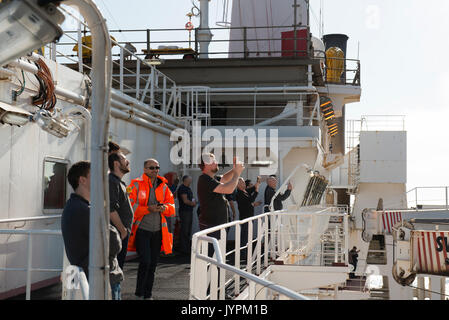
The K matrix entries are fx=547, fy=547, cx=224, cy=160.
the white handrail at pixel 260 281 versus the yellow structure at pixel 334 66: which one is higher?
the yellow structure at pixel 334 66

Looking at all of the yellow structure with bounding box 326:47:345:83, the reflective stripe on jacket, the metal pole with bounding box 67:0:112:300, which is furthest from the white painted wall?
the metal pole with bounding box 67:0:112:300

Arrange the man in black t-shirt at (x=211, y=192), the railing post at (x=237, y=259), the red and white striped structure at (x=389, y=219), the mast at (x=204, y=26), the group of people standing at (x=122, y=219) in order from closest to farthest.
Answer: the group of people standing at (x=122, y=219)
the man in black t-shirt at (x=211, y=192)
the railing post at (x=237, y=259)
the red and white striped structure at (x=389, y=219)
the mast at (x=204, y=26)

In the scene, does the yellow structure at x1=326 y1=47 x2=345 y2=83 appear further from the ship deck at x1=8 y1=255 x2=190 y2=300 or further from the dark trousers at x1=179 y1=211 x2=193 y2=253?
the ship deck at x1=8 y1=255 x2=190 y2=300

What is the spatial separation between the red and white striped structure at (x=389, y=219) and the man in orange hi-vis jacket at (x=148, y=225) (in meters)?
9.88

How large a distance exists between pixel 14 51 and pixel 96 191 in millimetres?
652

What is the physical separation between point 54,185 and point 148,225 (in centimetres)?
234

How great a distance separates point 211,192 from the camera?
5.90 metres

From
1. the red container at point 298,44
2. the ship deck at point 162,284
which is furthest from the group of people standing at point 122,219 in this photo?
the red container at point 298,44

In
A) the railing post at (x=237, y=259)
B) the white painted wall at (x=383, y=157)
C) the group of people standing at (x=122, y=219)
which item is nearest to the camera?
the group of people standing at (x=122, y=219)

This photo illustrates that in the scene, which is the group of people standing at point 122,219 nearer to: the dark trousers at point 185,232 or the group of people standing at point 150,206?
the group of people standing at point 150,206

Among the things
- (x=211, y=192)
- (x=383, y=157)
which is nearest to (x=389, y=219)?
(x=211, y=192)

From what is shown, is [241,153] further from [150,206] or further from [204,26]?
[150,206]

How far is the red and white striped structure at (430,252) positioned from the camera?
10893 mm
